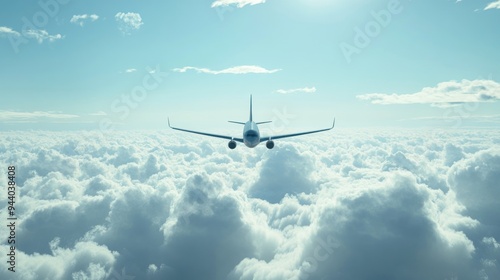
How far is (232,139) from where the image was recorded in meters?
47.2

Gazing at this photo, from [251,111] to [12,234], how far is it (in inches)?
2577

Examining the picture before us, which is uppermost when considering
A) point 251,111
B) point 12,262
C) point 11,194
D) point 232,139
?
point 251,111

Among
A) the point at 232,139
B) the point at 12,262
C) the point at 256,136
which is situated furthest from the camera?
the point at 12,262

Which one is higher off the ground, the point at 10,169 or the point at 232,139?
the point at 232,139

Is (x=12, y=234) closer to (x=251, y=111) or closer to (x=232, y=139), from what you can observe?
(x=232, y=139)

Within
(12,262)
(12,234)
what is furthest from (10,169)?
(12,262)

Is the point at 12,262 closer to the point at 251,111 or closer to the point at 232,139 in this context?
the point at 232,139

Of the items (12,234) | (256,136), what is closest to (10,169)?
(12,234)

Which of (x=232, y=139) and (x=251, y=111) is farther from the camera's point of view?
(x=251, y=111)

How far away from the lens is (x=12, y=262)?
62406 millimetres

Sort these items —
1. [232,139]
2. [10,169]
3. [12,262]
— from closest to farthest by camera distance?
[232,139], [10,169], [12,262]

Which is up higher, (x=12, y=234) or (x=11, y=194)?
(x=11, y=194)

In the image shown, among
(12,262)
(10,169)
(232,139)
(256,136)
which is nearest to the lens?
(256,136)

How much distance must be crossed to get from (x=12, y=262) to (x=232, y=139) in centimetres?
6874
